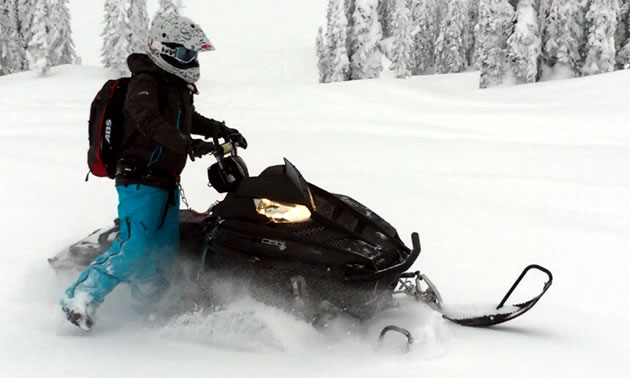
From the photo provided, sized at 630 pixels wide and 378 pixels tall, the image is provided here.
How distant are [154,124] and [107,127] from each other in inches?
17.4

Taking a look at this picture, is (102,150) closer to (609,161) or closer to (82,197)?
(82,197)

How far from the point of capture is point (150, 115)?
335 centimetres

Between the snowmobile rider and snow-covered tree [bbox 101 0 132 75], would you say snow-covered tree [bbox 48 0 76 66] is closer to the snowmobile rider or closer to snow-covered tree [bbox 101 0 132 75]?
snow-covered tree [bbox 101 0 132 75]

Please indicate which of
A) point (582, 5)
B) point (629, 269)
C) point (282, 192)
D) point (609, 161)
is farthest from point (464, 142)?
point (582, 5)

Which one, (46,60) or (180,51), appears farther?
(46,60)

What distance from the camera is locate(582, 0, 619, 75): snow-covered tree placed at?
82.1ft

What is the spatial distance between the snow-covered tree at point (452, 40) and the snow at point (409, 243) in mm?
40519

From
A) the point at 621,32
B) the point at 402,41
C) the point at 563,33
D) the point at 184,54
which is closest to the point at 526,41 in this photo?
the point at 563,33

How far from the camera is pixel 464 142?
9.76 metres

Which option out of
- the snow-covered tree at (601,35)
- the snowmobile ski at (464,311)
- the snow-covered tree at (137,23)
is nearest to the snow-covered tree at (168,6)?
the snow-covered tree at (137,23)

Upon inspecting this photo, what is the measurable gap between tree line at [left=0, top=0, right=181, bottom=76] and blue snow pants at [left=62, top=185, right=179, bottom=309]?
3018cm

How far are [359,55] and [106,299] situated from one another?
104 feet

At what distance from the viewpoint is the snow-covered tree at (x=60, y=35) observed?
37812 millimetres

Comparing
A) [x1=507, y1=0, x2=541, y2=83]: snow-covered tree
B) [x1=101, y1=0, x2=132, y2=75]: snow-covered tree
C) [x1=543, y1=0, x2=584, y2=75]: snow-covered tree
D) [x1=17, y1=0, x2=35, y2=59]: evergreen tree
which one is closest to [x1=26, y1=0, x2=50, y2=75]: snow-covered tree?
[x1=101, y1=0, x2=132, y2=75]: snow-covered tree
